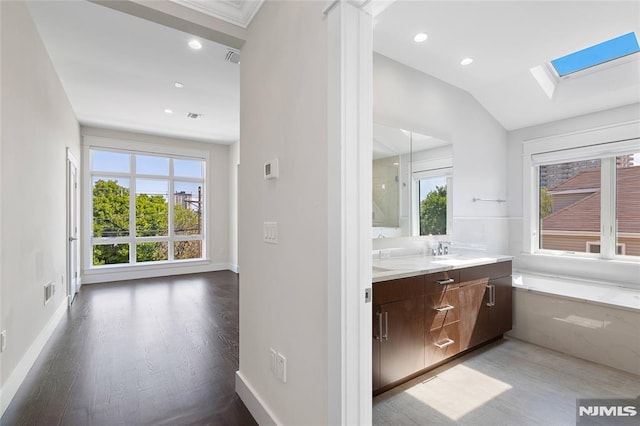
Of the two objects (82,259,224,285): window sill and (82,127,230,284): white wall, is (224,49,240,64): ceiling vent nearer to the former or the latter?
(82,127,230,284): white wall

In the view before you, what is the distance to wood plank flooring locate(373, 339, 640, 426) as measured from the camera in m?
1.86

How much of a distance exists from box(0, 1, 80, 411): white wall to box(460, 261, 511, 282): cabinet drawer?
129 inches

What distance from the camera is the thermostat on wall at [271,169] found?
163 cm

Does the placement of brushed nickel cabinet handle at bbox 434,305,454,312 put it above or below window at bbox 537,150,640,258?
below

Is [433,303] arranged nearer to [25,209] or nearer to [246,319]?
[246,319]

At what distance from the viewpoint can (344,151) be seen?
118 cm

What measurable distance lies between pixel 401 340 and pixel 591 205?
297cm

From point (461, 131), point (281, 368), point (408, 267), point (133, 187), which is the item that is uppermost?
point (461, 131)

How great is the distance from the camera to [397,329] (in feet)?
6.73

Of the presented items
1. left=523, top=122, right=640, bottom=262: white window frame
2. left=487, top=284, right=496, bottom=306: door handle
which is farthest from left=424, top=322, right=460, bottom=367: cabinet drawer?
left=523, top=122, right=640, bottom=262: white window frame

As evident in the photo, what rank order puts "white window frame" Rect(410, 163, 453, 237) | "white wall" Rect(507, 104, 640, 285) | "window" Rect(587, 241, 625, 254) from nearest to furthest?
"white window frame" Rect(410, 163, 453, 237)
"white wall" Rect(507, 104, 640, 285)
"window" Rect(587, 241, 625, 254)

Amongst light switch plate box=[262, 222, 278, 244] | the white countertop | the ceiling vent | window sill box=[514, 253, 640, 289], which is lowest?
window sill box=[514, 253, 640, 289]

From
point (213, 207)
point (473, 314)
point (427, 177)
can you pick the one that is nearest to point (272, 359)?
point (473, 314)

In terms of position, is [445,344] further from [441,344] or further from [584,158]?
[584,158]
